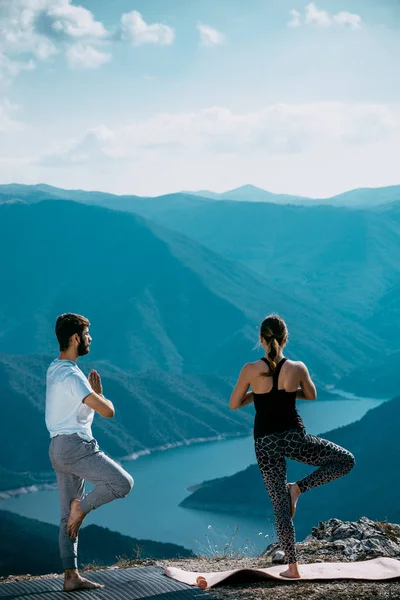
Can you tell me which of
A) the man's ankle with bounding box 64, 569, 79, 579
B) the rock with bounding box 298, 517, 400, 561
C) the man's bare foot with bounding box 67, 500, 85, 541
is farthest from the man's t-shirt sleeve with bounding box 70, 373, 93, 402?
the rock with bounding box 298, 517, 400, 561

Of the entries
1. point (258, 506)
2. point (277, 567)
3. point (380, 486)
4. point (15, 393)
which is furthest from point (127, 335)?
point (277, 567)

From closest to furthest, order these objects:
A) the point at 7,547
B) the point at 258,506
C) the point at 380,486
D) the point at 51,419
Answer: the point at 51,419
the point at 7,547
the point at 380,486
the point at 258,506

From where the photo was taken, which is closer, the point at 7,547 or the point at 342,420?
the point at 7,547

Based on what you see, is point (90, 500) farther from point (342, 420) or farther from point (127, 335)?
point (127, 335)

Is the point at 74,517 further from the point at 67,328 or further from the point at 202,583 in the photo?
the point at 67,328

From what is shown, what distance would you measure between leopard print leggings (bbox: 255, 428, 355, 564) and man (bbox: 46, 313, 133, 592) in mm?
919

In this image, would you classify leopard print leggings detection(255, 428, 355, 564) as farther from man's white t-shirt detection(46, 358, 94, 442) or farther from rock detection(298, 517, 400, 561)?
rock detection(298, 517, 400, 561)

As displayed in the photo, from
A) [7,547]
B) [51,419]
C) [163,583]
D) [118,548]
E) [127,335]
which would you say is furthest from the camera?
[127,335]

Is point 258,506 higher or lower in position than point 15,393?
lower

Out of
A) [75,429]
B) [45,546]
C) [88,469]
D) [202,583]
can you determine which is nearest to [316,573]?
[202,583]

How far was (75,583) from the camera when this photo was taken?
566cm

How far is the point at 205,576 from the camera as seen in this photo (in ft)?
20.0

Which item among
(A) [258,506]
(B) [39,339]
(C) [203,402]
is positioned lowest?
(A) [258,506]

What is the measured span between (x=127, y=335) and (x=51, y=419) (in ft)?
597
